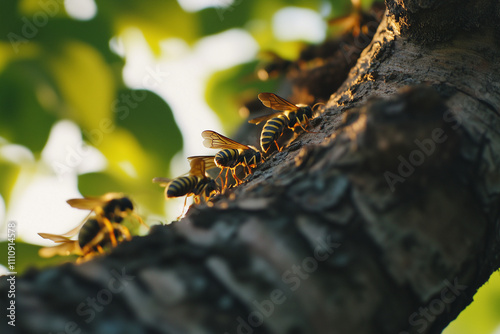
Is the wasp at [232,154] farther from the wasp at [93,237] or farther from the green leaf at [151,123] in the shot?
the green leaf at [151,123]

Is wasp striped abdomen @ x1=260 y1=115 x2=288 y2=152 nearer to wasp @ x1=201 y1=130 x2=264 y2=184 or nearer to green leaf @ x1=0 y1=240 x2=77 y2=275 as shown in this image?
wasp @ x1=201 y1=130 x2=264 y2=184

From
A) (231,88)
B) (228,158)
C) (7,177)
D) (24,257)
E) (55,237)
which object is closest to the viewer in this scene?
(55,237)

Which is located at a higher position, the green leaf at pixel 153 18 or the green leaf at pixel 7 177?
the green leaf at pixel 153 18

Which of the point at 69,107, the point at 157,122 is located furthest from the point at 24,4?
the point at 157,122

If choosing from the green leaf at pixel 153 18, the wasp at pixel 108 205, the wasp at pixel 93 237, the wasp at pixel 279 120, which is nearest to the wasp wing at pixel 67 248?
the wasp at pixel 93 237

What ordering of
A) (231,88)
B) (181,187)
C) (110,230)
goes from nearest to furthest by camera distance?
(110,230) → (181,187) → (231,88)

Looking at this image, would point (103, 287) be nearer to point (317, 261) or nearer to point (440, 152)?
point (317, 261)

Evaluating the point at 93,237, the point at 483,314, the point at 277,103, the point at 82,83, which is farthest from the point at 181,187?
the point at 483,314

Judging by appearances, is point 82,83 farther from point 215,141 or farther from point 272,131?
point 272,131

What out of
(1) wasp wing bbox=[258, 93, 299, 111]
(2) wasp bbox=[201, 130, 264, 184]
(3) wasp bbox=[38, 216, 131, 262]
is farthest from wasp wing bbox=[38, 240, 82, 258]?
(1) wasp wing bbox=[258, 93, 299, 111]
